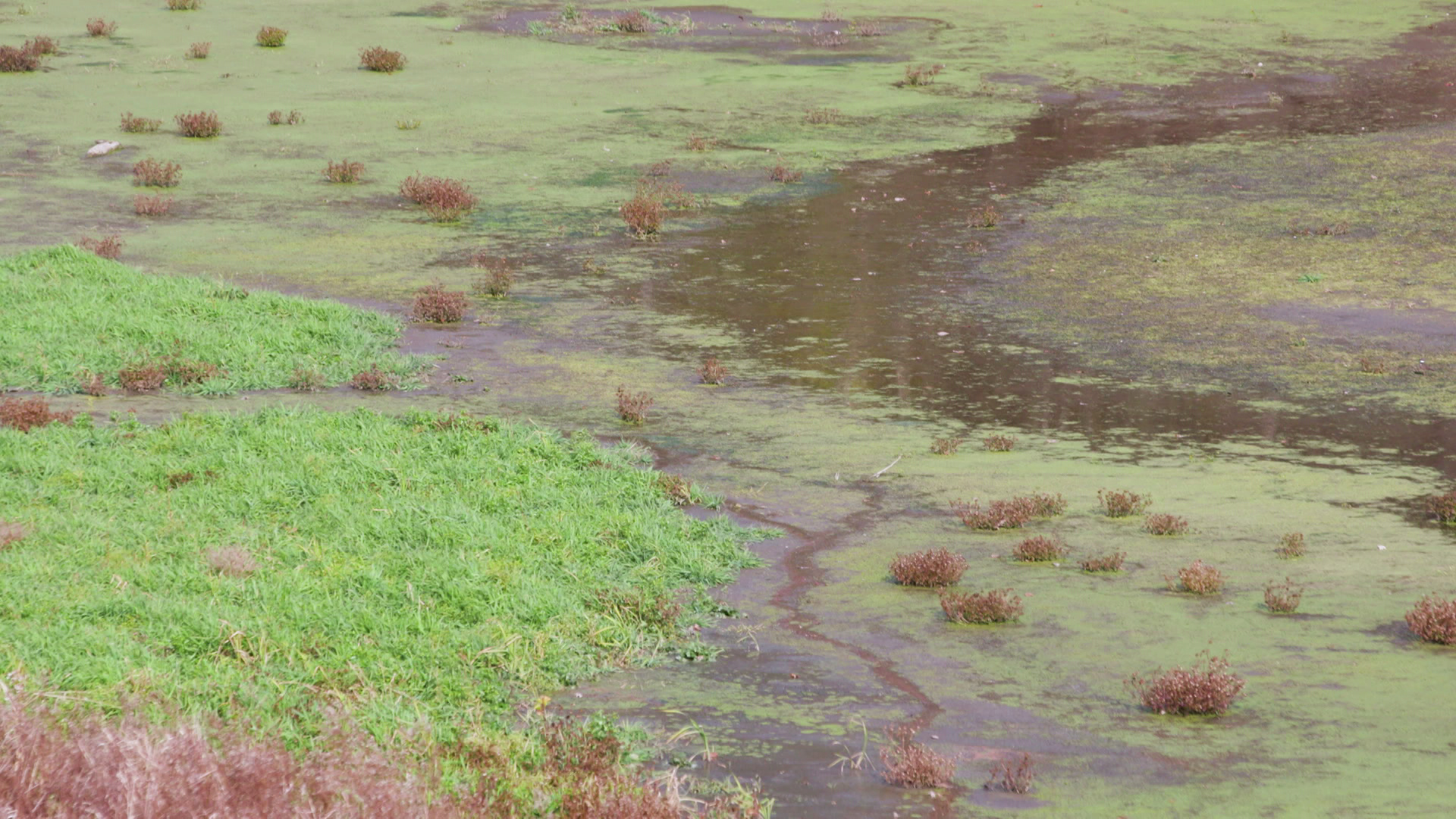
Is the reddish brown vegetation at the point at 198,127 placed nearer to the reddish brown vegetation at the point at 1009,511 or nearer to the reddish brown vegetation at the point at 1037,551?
the reddish brown vegetation at the point at 1009,511

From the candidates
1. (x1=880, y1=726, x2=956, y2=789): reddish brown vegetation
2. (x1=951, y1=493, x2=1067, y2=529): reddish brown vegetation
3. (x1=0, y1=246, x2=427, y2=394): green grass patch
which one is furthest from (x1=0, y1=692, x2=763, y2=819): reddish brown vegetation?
(x1=0, y1=246, x2=427, y2=394): green grass patch

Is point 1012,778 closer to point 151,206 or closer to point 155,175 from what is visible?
point 151,206

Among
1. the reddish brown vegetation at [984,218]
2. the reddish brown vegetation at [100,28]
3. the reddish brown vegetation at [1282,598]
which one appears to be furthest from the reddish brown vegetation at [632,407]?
the reddish brown vegetation at [100,28]

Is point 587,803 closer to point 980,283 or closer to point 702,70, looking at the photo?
point 980,283

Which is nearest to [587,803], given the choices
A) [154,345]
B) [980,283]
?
[154,345]

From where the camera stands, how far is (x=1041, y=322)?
13.1 metres

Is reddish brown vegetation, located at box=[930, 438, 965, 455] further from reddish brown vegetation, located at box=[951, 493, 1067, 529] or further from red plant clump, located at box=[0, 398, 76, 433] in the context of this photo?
red plant clump, located at box=[0, 398, 76, 433]

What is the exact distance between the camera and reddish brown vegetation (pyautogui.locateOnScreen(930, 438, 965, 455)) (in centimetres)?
977

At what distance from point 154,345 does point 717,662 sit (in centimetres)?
637

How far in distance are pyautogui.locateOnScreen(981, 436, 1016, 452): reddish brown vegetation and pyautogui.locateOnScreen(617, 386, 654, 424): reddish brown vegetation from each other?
92.4 inches

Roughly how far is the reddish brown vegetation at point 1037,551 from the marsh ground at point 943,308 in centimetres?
11

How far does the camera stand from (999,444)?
9.88m

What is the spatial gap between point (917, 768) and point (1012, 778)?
1.20 ft

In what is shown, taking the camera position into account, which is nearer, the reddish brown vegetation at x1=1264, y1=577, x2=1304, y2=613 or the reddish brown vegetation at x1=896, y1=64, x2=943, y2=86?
the reddish brown vegetation at x1=1264, y1=577, x2=1304, y2=613
